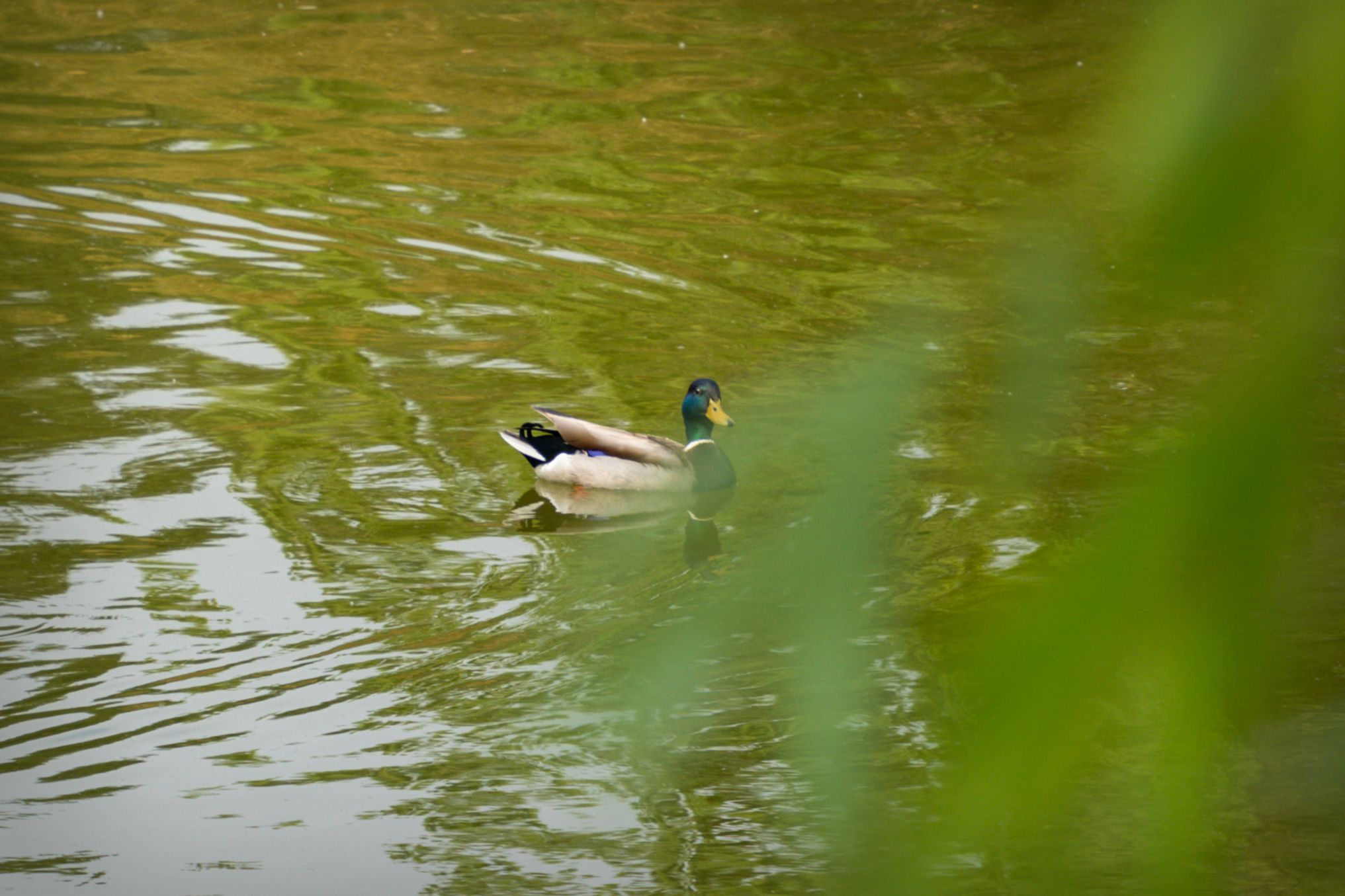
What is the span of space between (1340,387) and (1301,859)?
259cm

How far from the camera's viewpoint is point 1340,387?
991 millimetres

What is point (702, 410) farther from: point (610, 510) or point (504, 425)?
point (504, 425)

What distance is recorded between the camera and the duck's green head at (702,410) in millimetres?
7777

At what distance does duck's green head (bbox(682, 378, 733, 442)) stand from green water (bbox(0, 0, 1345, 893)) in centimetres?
32

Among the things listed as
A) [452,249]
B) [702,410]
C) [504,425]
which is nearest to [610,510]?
[702,410]

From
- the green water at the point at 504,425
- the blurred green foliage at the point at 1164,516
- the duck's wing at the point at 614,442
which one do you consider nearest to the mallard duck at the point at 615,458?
the duck's wing at the point at 614,442

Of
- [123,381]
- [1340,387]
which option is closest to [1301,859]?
[1340,387]

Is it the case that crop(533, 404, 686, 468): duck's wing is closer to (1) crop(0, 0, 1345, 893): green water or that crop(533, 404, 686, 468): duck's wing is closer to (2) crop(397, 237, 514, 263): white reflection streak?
(1) crop(0, 0, 1345, 893): green water

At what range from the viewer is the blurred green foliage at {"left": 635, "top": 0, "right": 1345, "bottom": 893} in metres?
0.60

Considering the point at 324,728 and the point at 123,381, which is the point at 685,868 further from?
the point at 123,381

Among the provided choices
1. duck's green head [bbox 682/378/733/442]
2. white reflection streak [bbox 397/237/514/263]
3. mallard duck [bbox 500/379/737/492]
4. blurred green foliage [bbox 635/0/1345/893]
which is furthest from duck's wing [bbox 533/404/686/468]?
blurred green foliage [bbox 635/0/1345/893]

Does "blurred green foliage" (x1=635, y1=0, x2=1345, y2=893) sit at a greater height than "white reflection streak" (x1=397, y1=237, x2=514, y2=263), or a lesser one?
greater

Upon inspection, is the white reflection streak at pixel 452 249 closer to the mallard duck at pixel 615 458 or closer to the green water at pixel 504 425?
the green water at pixel 504 425

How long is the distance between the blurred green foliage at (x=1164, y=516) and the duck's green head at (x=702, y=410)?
698 cm
